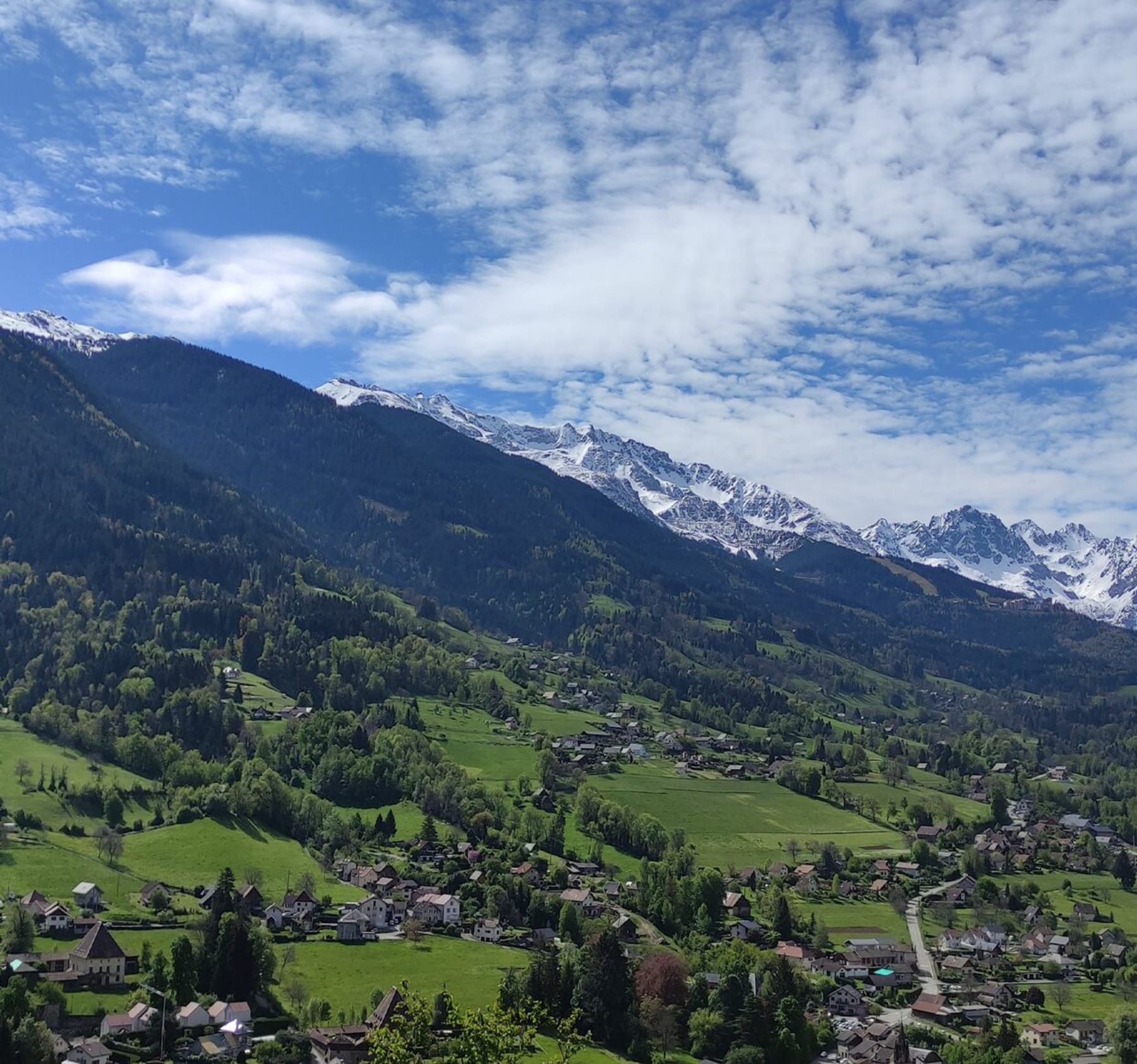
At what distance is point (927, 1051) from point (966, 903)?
53.0 metres

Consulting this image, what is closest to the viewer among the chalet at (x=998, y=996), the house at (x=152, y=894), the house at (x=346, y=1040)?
the house at (x=346, y=1040)

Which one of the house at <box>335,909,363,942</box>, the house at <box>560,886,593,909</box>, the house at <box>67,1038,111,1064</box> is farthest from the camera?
the house at <box>560,886,593,909</box>

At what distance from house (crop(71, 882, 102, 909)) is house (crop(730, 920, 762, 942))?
182 ft

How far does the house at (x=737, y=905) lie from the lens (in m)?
114

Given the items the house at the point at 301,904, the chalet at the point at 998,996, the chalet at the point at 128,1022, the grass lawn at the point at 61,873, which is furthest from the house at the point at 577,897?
the chalet at the point at 128,1022

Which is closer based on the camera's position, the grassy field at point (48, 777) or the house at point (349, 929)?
the house at point (349, 929)

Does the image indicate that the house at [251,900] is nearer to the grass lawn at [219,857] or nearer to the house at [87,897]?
the grass lawn at [219,857]

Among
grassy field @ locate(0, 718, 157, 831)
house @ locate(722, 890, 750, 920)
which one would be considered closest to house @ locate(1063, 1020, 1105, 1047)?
house @ locate(722, 890, 750, 920)

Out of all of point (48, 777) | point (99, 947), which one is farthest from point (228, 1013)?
point (48, 777)

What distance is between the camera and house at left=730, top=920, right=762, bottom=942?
10612 centimetres

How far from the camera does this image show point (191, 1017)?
7038cm

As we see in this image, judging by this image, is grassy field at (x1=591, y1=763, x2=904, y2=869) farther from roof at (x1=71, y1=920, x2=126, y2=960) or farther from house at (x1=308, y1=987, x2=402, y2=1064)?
roof at (x1=71, y1=920, x2=126, y2=960)

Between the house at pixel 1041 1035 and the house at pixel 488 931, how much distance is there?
42774 millimetres

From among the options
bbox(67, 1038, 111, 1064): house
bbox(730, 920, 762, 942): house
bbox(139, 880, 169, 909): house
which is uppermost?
bbox(730, 920, 762, 942): house
